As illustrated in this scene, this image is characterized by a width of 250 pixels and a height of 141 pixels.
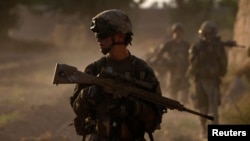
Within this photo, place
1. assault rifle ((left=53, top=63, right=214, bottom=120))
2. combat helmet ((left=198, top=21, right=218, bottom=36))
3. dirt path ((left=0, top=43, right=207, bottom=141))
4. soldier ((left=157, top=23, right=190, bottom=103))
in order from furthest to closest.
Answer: soldier ((left=157, top=23, right=190, bottom=103)), combat helmet ((left=198, top=21, right=218, bottom=36)), dirt path ((left=0, top=43, right=207, bottom=141)), assault rifle ((left=53, top=63, right=214, bottom=120))

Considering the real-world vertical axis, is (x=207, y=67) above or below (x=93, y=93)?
above

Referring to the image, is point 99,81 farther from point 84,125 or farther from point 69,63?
point 69,63

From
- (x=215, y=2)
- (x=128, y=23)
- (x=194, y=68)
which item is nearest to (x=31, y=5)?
(x=215, y=2)

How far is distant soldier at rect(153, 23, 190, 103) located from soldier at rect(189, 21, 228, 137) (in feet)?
10.8

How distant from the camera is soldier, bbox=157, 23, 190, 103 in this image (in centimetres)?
1399

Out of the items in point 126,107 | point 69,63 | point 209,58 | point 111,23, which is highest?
point 69,63

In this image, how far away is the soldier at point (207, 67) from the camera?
10.2 m

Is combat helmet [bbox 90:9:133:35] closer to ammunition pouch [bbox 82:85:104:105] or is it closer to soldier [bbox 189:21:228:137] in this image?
ammunition pouch [bbox 82:85:104:105]

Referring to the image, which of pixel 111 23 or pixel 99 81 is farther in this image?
pixel 111 23

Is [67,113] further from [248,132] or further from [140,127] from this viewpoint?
[140,127]

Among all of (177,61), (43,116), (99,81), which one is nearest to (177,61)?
(177,61)

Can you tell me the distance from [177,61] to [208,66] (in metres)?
4.26

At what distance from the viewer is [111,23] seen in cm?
459

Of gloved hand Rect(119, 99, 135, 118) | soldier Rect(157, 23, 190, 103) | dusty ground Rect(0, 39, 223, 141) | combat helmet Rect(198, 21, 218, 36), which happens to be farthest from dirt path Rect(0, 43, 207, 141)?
gloved hand Rect(119, 99, 135, 118)
